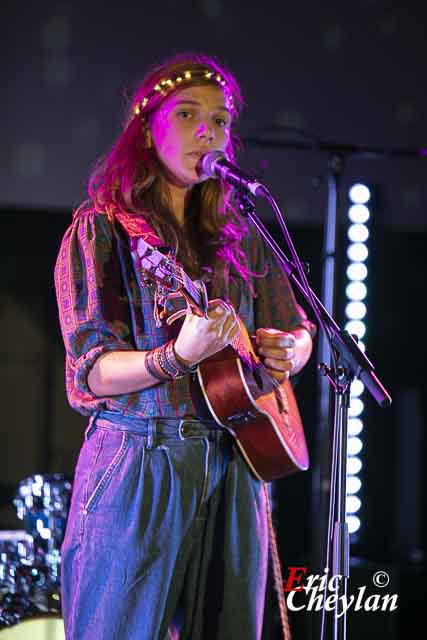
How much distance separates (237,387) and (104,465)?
13.3 inches

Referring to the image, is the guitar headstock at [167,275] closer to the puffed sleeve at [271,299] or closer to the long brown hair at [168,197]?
the long brown hair at [168,197]

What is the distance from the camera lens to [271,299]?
2.29 m

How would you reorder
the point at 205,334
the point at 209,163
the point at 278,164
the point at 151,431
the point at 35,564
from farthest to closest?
the point at 278,164, the point at 35,564, the point at 209,163, the point at 151,431, the point at 205,334

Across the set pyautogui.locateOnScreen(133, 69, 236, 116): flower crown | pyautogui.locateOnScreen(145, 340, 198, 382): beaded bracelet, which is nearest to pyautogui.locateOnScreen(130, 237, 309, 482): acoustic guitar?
pyautogui.locateOnScreen(145, 340, 198, 382): beaded bracelet

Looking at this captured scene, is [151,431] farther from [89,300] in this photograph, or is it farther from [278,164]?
[278,164]

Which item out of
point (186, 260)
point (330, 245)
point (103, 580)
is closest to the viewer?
point (103, 580)

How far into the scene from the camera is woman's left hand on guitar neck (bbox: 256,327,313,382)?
83.0 inches

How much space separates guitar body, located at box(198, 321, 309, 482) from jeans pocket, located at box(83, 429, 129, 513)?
0.21m

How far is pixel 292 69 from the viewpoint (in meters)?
4.47

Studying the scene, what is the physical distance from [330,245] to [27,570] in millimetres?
1919

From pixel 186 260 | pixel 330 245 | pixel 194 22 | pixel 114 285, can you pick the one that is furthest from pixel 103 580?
pixel 194 22

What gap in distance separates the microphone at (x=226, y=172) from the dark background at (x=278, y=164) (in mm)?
1982

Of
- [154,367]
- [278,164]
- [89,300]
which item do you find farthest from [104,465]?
[278,164]

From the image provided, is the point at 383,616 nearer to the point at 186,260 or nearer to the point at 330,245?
the point at 186,260
